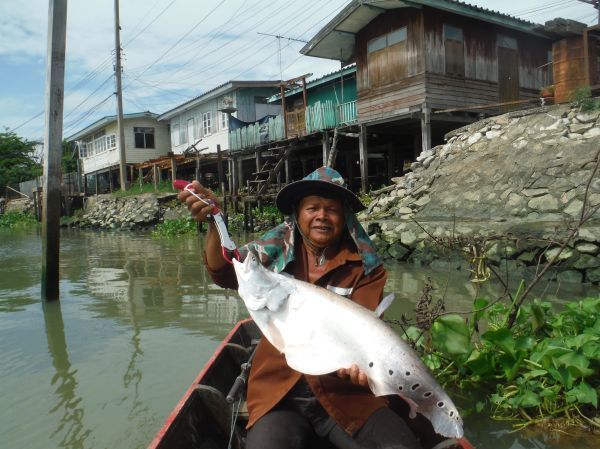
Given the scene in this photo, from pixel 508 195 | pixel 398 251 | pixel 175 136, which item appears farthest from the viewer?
pixel 175 136

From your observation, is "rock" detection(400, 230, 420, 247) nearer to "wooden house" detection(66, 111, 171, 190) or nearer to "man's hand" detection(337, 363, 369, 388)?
"man's hand" detection(337, 363, 369, 388)

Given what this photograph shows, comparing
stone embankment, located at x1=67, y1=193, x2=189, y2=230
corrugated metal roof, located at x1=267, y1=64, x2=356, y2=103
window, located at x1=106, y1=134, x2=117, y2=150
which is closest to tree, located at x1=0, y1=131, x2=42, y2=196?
window, located at x1=106, y1=134, x2=117, y2=150

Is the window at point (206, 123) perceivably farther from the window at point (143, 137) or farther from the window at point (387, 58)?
the window at point (387, 58)

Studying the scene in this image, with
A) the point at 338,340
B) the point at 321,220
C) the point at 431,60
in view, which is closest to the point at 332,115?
the point at 431,60

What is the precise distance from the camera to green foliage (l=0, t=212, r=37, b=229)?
3616cm

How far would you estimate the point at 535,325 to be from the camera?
414 cm

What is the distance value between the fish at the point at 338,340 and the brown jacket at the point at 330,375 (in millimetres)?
309

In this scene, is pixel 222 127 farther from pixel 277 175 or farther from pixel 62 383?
pixel 62 383

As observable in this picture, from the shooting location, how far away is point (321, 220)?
2816mm

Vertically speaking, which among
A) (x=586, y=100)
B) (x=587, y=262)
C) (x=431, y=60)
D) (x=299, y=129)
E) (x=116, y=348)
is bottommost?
(x=116, y=348)

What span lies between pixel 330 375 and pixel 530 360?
81.1 inches

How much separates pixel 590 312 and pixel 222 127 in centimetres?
2563

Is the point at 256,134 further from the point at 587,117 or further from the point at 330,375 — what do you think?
the point at 330,375

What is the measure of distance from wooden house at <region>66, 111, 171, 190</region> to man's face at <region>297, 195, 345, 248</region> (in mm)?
32961
